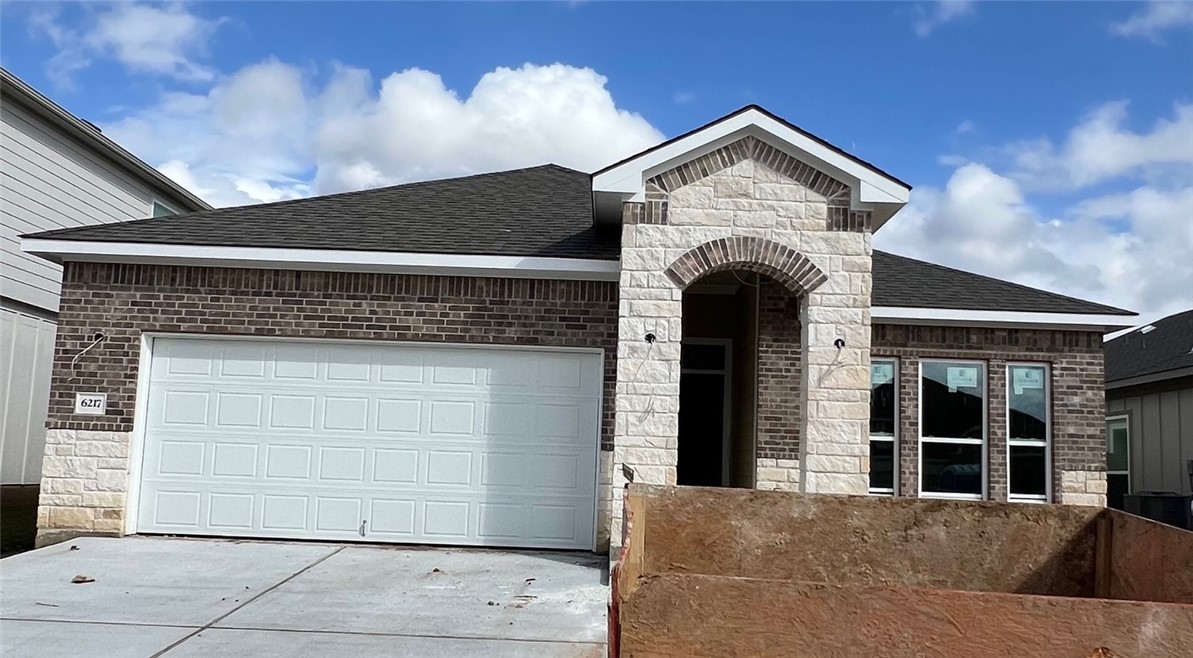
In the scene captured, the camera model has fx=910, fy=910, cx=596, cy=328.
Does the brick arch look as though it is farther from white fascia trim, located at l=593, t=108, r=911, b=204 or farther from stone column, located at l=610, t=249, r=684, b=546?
white fascia trim, located at l=593, t=108, r=911, b=204

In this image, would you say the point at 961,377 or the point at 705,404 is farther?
the point at 705,404

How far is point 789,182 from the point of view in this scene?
9781 mm

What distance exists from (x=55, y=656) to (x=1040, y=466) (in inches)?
429

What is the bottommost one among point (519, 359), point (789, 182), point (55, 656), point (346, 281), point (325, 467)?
point (55, 656)

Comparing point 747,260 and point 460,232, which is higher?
point 460,232

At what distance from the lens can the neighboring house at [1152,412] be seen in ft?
51.7

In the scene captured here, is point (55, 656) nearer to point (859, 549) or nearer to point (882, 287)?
point (859, 549)

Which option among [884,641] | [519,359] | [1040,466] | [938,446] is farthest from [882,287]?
[884,641]

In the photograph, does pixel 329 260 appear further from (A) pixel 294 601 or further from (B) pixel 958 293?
(B) pixel 958 293

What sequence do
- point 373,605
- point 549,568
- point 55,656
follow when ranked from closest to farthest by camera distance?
point 55,656
point 373,605
point 549,568

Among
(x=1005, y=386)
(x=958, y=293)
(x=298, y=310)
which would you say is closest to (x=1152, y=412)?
(x=1005, y=386)

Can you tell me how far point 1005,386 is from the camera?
11.6m

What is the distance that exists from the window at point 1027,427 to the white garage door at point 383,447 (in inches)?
219

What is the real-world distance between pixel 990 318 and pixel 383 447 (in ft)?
24.4
